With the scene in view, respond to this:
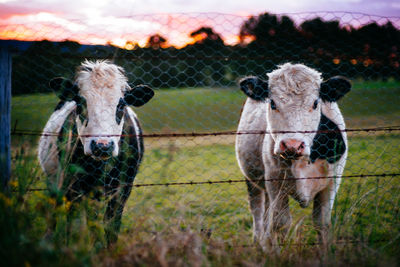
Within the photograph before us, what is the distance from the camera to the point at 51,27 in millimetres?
2877

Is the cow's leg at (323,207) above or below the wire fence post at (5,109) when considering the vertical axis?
below

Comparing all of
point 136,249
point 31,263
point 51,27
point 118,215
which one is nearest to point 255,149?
point 118,215

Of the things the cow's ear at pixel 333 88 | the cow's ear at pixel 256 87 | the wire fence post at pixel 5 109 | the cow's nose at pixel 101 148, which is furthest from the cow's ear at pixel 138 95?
the cow's ear at pixel 333 88

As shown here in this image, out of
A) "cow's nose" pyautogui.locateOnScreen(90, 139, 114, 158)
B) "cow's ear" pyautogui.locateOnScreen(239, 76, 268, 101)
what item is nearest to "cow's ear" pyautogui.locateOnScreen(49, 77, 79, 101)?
"cow's nose" pyautogui.locateOnScreen(90, 139, 114, 158)

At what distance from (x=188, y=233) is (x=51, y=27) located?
6.58ft

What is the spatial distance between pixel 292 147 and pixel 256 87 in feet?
2.98

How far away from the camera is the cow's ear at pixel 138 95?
12.2ft

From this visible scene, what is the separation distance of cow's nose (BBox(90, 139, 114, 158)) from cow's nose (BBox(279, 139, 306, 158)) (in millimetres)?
1544

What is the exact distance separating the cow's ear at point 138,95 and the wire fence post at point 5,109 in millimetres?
1249

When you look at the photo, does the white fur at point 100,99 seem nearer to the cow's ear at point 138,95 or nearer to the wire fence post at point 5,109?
the cow's ear at point 138,95

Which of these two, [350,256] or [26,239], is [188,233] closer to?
[26,239]

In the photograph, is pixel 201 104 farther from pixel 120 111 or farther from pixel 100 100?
pixel 100 100

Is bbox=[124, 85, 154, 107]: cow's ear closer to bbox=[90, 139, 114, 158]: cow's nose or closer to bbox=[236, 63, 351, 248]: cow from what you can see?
bbox=[90, 139, 114, 158]: cow's nose

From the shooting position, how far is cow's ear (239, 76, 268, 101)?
11.9ft
